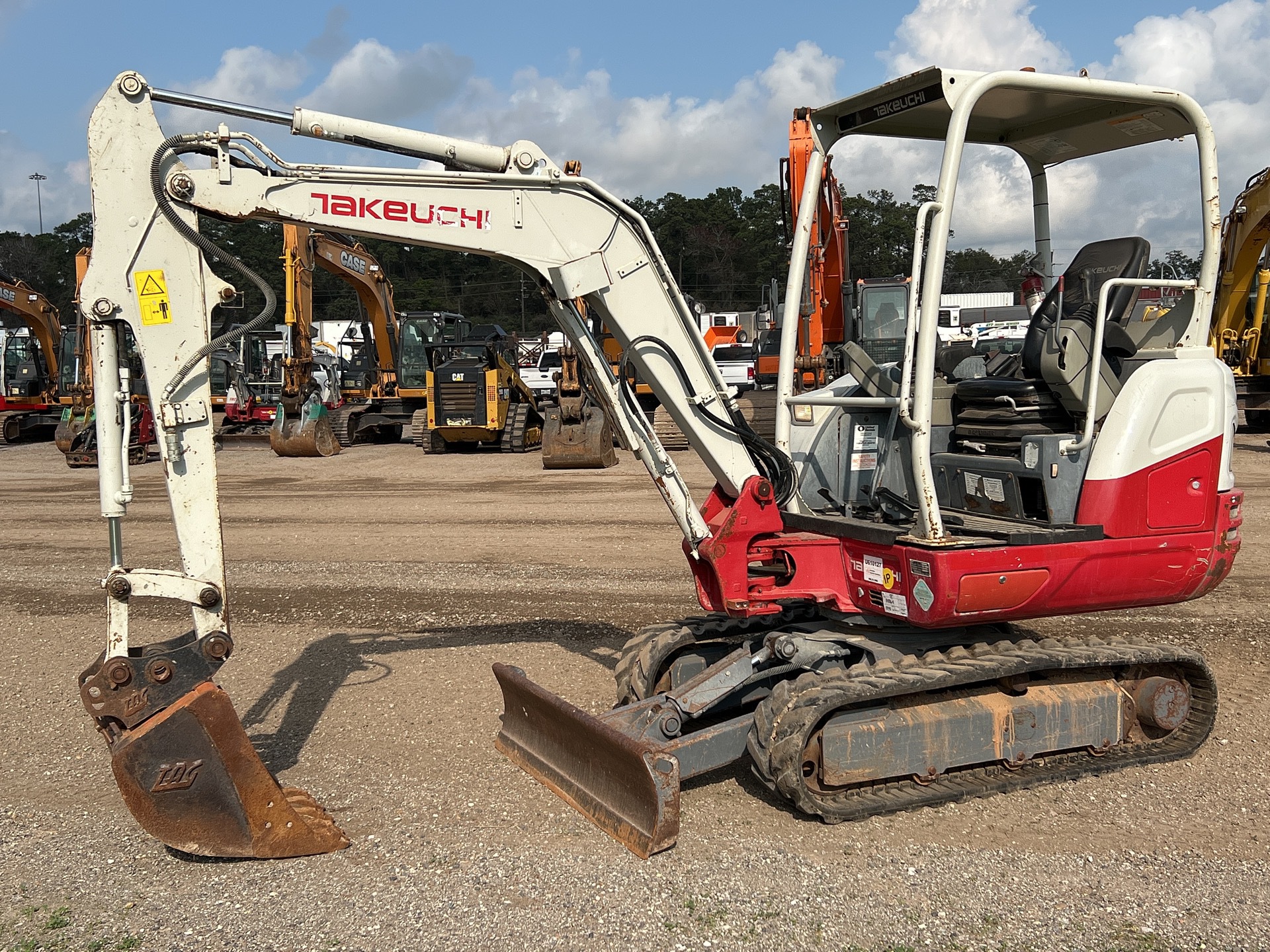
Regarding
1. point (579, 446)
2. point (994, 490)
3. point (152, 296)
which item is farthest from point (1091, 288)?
point (579, 446)

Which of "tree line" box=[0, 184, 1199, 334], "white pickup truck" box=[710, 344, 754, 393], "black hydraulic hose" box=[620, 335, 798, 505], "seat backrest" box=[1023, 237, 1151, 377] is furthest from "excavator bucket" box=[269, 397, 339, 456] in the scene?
"tree line" box=[0, 184, 1199, 334]

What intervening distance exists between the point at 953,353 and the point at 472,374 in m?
15.8

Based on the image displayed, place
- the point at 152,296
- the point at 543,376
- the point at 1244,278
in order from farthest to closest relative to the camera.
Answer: the point at 543,376 → the point at 1244,278 → the point at 152,296

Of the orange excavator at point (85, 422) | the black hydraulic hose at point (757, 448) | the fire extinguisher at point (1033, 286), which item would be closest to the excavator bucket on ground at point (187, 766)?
the black hydraulic hose at point (757, 448)

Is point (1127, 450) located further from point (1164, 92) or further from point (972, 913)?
point (972, 913)

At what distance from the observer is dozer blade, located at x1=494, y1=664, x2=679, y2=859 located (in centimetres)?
411

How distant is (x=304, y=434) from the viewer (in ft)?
68.6

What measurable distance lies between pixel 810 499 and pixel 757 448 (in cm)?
54

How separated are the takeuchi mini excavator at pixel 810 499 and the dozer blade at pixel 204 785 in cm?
1

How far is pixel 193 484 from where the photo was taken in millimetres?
4352

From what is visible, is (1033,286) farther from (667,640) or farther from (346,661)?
(346,661)

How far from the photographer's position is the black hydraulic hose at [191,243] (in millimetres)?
4215

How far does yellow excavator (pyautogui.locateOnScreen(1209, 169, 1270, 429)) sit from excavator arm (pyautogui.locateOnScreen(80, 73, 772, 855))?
16.7 m

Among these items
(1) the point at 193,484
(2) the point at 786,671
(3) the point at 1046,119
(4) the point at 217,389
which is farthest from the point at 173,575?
(4) the point at 217,389
